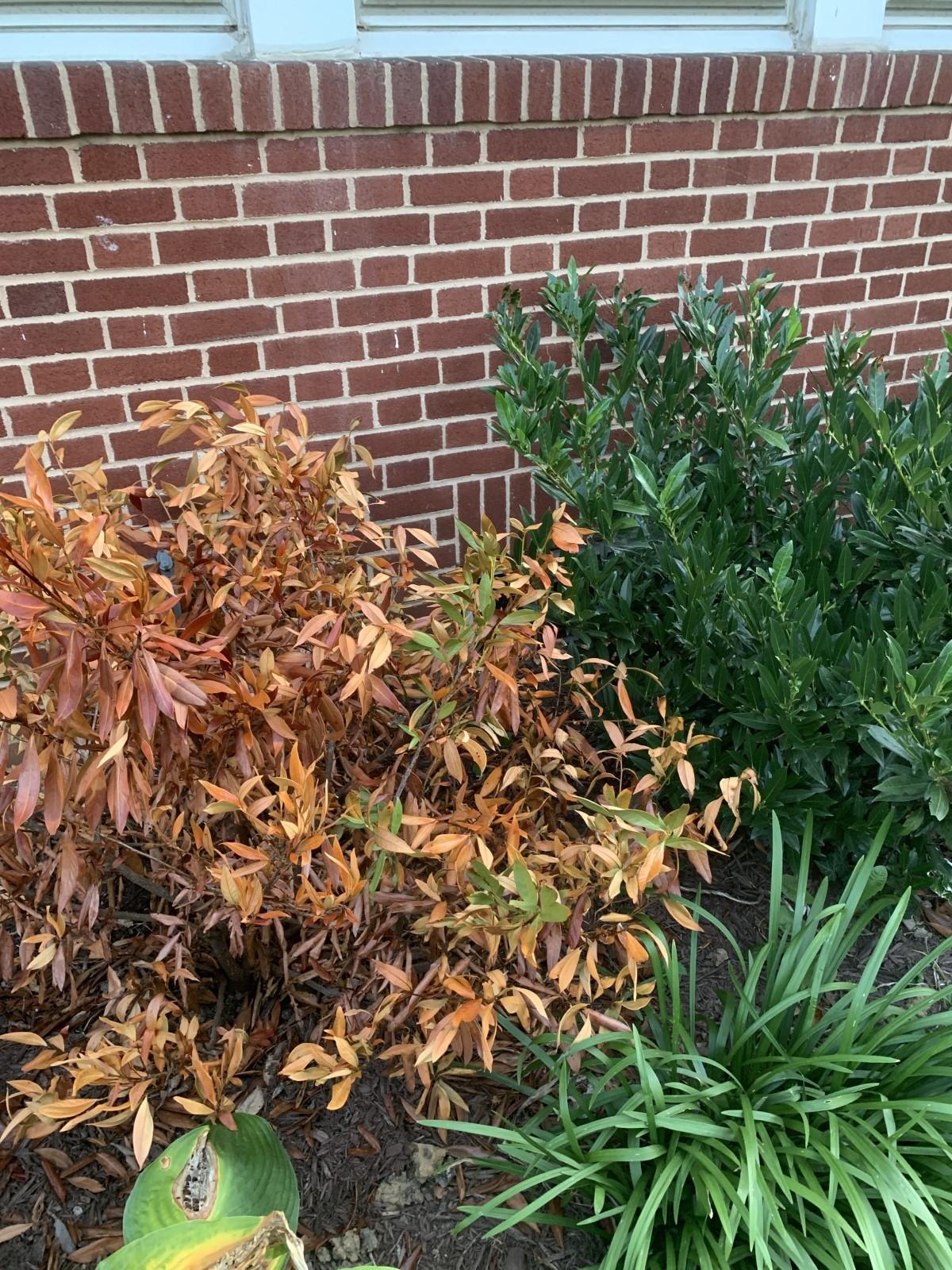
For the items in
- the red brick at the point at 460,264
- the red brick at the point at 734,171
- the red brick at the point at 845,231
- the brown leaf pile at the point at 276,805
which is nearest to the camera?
the brown leaf pile at the point at 276,805

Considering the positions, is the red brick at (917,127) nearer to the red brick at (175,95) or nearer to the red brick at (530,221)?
the red brick at (530,221)

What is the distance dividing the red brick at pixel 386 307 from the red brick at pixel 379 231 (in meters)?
0.13

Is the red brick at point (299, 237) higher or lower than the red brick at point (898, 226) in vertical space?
higher

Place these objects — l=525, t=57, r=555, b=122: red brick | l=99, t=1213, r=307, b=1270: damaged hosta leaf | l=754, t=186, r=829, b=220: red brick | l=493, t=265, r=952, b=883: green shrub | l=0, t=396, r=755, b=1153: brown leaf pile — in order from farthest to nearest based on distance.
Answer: l=754, t=186, r=829, b=220: red brick, l=525, t=57, r=555, b=122: red brick, l=493, t=265, r=952, b=883: green shrub, l=0, t=396, r=755, b=1153: brown leaf pile, l=99, t=1213, r=307, b=1270: damaged hosta leaf

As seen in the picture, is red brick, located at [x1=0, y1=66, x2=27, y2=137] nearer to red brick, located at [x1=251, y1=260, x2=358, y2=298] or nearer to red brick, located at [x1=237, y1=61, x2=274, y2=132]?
red brick, located at [x1=237, y1=61, x2=274, y2=132]

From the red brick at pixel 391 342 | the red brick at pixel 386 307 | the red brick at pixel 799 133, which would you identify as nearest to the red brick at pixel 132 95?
the red brick at pixel 386 307

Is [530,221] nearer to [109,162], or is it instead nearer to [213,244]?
[213,244]

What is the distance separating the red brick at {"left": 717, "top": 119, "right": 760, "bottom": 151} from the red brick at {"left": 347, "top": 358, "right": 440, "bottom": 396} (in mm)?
1142

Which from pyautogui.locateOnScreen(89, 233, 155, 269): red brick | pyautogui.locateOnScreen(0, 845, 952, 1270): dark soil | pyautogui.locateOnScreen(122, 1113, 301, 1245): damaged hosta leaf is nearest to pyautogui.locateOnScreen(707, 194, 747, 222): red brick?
pyautogui.locateOnScreen(89, 233, 155, 269): red brick

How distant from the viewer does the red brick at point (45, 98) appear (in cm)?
220

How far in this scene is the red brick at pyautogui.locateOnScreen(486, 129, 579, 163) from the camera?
2666 millimetres

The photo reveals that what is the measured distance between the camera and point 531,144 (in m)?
2.70

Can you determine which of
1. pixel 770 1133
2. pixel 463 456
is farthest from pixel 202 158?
pixel 770 1133

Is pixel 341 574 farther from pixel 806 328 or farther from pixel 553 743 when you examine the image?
pixel 806 328
